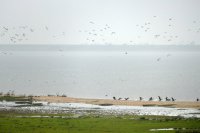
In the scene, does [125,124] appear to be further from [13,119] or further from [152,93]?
[152,93]

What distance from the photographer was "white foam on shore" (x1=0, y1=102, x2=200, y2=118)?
73.4 m

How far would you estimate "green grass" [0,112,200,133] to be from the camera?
53.2m

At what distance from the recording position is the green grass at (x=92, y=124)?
175ft

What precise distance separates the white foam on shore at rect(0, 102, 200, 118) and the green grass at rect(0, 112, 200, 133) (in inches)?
343

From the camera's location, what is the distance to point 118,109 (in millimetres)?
80250

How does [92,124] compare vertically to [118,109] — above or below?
below

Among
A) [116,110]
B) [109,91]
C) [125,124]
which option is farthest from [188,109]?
[109,91]

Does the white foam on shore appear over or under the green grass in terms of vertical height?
over

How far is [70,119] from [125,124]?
9023 mm

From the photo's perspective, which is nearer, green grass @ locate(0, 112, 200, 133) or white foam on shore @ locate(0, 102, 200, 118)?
green grass @ locate(0, 112, 200, 133)

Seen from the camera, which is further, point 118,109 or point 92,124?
point 118,109

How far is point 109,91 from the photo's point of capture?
457 feet

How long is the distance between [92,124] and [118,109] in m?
22.6

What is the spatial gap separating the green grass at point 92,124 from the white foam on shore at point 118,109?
8723 millimetres
